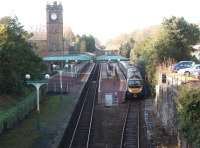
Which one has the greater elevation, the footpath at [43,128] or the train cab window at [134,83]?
the train cab window at [134,83]

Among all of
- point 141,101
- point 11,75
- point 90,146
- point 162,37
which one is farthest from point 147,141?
point 162,37

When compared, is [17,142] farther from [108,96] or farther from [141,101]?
[141,101]

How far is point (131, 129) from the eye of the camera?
30.7m

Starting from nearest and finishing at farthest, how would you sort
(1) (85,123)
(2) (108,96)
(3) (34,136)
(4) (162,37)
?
(3) (34,136) < (1) (85,123) < (2) (108,96) < (4) (162,37)

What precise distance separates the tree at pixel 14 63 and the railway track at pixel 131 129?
8453 mm

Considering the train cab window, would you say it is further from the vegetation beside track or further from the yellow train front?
the vegetation beside track

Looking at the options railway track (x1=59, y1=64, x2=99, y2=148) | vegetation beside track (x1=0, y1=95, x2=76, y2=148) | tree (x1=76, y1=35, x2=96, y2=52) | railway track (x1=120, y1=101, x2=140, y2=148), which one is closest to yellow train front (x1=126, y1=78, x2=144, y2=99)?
railway track (x1=120, y1=101, x2=140, y2=148)

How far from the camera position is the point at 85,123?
33188mm

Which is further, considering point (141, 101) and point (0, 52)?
point (141, 101)

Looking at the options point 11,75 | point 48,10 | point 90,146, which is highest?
point 48,10

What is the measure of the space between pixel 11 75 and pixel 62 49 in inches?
2944

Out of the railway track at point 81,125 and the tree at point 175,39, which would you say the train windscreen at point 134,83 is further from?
the tree at point 175,39

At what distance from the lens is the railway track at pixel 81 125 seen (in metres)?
27.1

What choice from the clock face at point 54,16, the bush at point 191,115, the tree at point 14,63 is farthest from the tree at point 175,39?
the clock face at point 54,16
